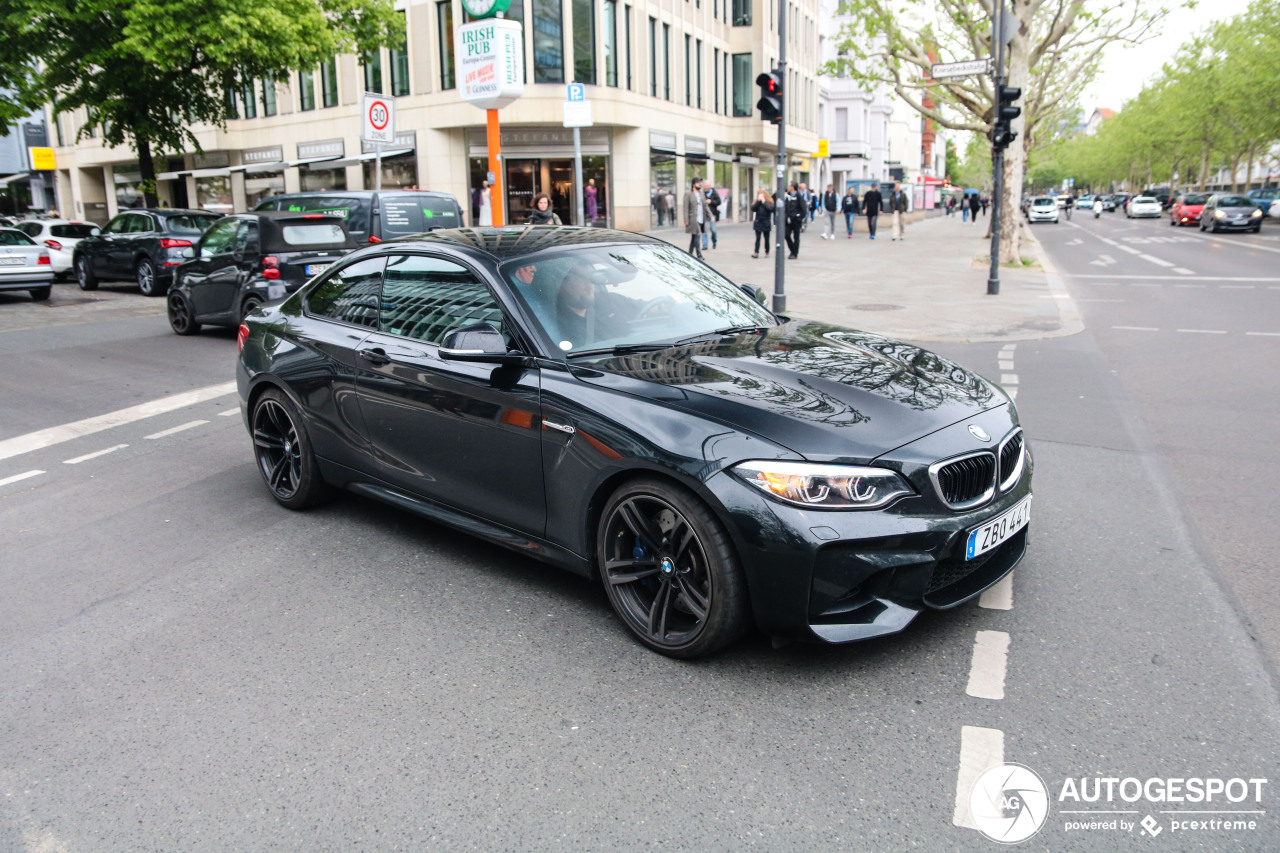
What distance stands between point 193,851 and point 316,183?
144ft

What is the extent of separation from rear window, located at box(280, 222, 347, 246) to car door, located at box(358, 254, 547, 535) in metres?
7.97

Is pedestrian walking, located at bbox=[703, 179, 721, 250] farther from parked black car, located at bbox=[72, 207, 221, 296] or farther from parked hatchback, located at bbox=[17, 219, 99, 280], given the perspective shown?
parked hatchback, located at bbox=[17, 219, 99, 280]

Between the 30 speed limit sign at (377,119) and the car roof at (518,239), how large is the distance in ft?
42.0

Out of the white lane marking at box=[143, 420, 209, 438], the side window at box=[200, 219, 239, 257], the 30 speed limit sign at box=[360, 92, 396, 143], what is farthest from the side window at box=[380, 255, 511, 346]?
the 30 speed limit sign at box=[360, 92, 396, 143]

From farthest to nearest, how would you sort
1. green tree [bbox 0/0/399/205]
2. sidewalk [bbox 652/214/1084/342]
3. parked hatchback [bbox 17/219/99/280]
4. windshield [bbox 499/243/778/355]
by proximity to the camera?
parked hatchback [bbox 17/219/99/280], green tree [bbox 0/0/399/205], sidewalk [bbox 652/214/1084/342], windshield [bbox 499/243/778/355]

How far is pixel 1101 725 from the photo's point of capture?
10.3 ft

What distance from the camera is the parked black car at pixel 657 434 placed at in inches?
132

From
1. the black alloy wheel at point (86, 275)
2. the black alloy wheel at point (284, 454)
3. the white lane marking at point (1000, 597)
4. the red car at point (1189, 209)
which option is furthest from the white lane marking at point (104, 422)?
the red car at point (1189, 209)

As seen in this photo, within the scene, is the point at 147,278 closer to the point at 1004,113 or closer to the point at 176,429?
the point at 176,429

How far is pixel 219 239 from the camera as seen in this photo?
1347 centimetres

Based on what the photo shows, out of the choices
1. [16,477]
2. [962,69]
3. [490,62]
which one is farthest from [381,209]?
[962,69]

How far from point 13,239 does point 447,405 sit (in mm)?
19106

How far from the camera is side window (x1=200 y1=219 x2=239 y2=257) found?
1325cm

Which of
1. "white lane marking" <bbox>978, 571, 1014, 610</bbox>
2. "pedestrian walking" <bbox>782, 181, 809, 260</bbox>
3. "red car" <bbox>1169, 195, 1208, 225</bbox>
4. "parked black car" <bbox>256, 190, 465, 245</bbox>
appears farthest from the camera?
"red car" <bbox>1169, 195, 1208, 225</bbox>
